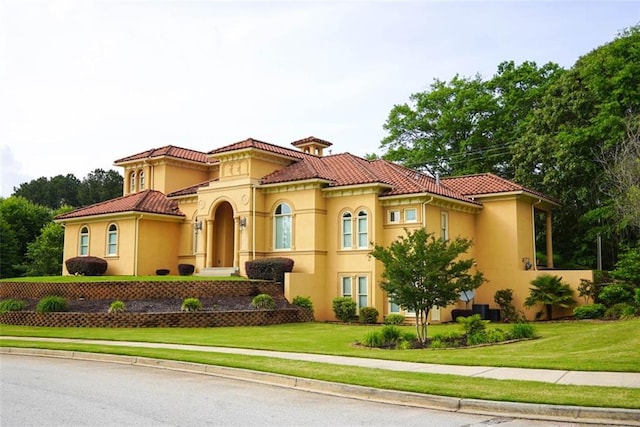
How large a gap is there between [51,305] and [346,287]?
43.1ft

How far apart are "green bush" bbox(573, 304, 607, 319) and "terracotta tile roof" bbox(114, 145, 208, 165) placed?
979 inches

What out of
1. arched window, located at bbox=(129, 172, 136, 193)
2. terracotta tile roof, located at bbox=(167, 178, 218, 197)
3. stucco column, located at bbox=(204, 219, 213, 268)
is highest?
arched window, located at bbox=(129, 172, 136, 193)

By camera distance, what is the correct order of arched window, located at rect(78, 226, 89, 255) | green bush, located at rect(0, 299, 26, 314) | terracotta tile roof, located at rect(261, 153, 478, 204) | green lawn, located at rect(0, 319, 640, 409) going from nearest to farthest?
green lawn, located at rect(0, 319, 640, 409), green bush, located at rect(0, 299, 26, 314), terracotta tile roof, located at rect(261, 153, 478, 204), arched window, located at rect(78, 226, 89, 255)

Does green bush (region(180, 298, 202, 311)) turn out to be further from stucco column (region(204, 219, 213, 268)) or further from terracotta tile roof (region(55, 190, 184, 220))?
terracotta tile roof (region(55, 190, 184, 220))

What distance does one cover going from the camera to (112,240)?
1435 inches

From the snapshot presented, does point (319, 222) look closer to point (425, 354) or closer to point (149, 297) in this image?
point (149, 297)

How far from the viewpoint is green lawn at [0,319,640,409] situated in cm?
1006

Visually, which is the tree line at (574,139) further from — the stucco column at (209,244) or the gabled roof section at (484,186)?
the stucco column at (209,244)

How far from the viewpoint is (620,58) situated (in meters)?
32.5

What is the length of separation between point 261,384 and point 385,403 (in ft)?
9.83

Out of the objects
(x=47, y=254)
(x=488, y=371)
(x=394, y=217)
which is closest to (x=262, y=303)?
(x=394, y=217)

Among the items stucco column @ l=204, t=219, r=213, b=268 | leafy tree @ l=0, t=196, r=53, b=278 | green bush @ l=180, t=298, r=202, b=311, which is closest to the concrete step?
stucco column @ l=204, t=219, r=213, b=268

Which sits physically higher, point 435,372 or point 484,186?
point 484,186

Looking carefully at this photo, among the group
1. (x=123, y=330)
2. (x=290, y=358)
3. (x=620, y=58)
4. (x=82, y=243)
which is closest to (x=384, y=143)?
(x=620, y=58)
